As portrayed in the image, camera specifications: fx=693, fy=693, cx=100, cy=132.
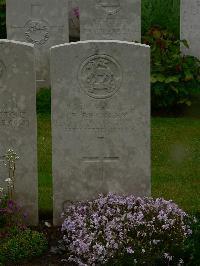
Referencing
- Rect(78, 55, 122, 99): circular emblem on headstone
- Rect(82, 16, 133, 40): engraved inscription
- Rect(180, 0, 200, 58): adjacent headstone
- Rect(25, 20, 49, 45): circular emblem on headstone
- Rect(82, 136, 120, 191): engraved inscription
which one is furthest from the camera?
Rect(25, 20, 49, 45): circular emblem on headstone

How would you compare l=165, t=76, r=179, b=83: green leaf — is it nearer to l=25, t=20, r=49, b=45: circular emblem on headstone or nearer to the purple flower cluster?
l=25, t=20, r=49, b=45: circular emblem on headstone

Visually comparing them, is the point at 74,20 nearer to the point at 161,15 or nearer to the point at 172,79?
the point at 161,15

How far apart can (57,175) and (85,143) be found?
39 cm

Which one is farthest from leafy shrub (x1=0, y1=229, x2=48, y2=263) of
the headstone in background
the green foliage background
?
the headstone in background

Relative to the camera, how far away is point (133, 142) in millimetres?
6117

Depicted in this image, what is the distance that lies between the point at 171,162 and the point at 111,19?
13.5 feet

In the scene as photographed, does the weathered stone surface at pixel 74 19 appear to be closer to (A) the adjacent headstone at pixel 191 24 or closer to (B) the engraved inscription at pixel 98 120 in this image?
(A) the adjacent headstone at pixel 191 24

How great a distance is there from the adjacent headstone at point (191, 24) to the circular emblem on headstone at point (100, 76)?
616 cm

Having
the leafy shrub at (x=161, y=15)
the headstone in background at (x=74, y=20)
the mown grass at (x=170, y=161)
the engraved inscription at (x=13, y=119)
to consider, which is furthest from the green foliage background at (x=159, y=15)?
the engraved inscription at (x=13, y=119)

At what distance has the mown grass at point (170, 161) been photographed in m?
7.09

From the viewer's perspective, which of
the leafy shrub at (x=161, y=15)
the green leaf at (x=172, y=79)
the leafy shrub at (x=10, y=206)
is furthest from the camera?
the leafy shrub at (x=161, y=15)

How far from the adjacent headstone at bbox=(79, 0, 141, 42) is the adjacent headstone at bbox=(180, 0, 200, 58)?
0.81 meters

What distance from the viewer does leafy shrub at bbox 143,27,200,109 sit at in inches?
420

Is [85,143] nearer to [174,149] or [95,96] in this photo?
[95,96]
